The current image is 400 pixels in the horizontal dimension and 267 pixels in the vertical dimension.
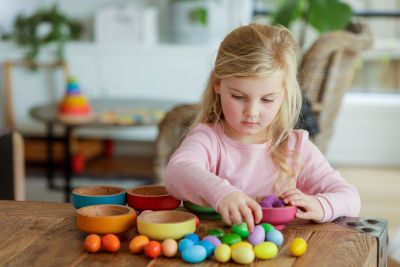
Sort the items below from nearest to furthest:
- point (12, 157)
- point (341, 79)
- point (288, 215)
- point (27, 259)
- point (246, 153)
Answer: point (27, 259), point (288, 215), point (246, 153), point (12, 157), point (341, 79)

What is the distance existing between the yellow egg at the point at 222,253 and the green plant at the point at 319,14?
2.92 m

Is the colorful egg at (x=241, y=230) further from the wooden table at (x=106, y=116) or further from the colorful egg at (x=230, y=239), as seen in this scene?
the wooden table at (x=106, y=116)

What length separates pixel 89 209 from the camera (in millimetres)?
1432

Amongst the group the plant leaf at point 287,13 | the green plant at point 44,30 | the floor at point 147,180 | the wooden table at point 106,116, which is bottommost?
the floor at point 147,180

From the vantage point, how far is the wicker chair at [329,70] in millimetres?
3318

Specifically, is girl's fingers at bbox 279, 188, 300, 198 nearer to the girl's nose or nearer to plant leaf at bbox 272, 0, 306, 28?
the girl's nose

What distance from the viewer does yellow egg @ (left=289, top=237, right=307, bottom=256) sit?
128cm

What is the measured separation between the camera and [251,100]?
1.49 meters

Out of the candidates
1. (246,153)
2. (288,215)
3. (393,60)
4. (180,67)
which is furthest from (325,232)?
(393,60)

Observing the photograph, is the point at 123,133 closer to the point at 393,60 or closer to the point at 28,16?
the point at 28,16

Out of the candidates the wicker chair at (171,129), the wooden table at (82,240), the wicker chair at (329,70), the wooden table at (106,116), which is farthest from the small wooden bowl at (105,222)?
the wooden table at (106,116)

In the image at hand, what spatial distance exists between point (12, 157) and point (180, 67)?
7.59 feet

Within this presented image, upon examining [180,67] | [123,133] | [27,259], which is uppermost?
[27,259]

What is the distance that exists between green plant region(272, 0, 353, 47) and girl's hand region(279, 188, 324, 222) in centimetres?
269
